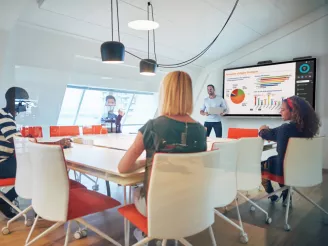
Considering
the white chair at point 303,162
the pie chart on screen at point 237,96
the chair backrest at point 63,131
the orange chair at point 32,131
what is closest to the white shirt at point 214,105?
the pie chart on screen at point 237,96

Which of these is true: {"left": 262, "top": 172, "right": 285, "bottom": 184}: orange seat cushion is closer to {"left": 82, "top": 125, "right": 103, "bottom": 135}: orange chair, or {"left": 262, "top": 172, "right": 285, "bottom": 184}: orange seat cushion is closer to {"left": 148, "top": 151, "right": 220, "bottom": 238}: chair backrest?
{"left": 148, "top": 151, "right": 220, "bottom": 238}: chair backrest

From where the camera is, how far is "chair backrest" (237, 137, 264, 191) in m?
2.06

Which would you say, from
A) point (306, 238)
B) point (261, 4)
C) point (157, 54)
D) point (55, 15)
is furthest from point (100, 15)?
point (306, 238)

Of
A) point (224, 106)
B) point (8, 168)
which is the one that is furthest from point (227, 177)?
point (224, 106)

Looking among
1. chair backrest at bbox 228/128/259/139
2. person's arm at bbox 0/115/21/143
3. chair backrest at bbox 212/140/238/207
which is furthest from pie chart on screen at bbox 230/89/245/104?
person's arm at bbox 0/115/21/143

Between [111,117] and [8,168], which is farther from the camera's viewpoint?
[111,117]

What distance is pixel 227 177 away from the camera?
5.92 ft

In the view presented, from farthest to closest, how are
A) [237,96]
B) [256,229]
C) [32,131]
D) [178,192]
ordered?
[237,96] → [32,131] → [256,229] → [178,192]

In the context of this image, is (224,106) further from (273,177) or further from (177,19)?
(273,177)

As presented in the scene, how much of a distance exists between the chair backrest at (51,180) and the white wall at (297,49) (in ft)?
2.69

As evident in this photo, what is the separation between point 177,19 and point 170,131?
282 cm

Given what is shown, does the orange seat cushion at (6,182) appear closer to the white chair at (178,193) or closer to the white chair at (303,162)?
the white chair at (178,193)

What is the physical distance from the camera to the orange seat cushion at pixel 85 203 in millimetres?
1522

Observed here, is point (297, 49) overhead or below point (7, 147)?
overhead
